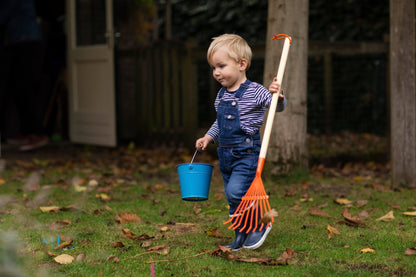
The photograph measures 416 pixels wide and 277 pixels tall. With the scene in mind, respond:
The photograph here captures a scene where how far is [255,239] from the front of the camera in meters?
3.29

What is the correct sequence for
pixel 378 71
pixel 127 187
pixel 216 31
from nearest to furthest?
pixel 127 187 → pixel 378 71 → pixel 216 31

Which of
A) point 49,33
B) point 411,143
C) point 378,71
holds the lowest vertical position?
point 411,143

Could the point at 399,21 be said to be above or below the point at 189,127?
above

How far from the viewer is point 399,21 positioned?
16.7 feet

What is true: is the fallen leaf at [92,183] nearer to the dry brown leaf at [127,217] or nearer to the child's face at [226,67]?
the dry brown leaf at [127,217]

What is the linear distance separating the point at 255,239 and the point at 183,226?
73 cm

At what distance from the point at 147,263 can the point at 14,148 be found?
594 cm

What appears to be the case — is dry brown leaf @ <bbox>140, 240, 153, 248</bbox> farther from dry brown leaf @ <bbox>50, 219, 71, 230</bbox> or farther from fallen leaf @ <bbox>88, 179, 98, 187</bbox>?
fallen leaf @ <bbox>88, 179, 98, 187</bbox>

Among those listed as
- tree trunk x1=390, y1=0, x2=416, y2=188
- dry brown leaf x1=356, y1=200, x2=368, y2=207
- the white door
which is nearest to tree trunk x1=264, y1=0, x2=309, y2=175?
tree trunk x1=390, y1=0, x2=416, y2=188

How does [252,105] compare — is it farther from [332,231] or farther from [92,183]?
[92,183]

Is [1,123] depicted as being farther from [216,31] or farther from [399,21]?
[399,21]

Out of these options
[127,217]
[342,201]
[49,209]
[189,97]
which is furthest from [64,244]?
[189,97]

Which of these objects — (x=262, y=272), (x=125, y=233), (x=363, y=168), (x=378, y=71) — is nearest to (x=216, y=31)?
(x=378, y=71)

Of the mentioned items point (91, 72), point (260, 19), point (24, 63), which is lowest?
point (91, 72)
